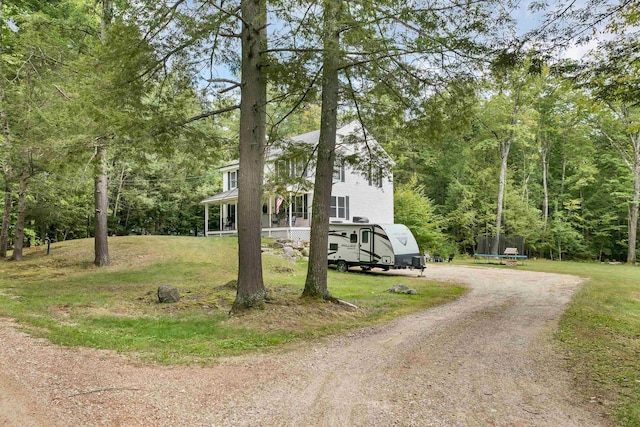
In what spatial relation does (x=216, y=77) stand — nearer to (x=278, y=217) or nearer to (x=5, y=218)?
(x=5, y=218)

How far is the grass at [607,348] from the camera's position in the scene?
4182 millimetres

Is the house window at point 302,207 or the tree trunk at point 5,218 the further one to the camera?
the house window at point 302,207

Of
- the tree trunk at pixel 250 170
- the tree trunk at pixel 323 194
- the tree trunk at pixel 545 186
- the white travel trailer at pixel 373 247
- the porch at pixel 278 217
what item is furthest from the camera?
the tree trunk at pixel 545 186

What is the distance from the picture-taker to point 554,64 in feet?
20.9

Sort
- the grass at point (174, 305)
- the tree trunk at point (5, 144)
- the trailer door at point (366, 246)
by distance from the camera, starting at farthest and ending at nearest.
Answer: the trailer door at point (366, 246), the tree trunk at point (5, 144), the grass at point (174, 305)

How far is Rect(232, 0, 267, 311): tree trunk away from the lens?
8.45 meters

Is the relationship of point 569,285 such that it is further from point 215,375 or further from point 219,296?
point 215,375

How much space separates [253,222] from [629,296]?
10.8 metres

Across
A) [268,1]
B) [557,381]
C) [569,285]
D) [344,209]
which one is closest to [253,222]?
[268,1]

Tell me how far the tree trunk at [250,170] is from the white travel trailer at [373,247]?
9.50 metres

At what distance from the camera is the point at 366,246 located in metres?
18.0

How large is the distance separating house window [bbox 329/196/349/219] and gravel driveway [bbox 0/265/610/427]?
19.3m

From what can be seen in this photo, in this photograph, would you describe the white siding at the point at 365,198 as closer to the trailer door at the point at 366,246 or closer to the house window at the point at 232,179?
the house window at the point at 232,179

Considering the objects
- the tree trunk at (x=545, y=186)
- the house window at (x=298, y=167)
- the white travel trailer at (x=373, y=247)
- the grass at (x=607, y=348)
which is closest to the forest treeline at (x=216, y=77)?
the house window at (x=298, y=167)
